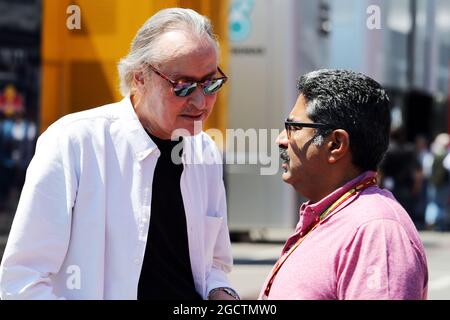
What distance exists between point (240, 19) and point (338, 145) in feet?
34.4

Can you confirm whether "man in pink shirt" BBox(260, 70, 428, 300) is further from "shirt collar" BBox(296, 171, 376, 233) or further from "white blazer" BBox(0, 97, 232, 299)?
"white blazer" BBox(0, 97, 232, 299)

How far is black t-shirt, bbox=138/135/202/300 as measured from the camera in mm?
3100

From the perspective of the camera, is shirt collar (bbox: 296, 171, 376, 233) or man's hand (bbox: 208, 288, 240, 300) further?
man's hand (bbox: 208, 288, 240, 300)

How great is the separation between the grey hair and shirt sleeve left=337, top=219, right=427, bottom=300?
3.27ft

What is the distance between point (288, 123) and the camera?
275cm

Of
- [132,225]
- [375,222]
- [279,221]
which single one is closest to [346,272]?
[375,222]

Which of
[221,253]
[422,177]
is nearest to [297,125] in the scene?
[221,253]

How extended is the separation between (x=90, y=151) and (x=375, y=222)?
0.98 m

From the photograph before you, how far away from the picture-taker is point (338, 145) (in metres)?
2.63

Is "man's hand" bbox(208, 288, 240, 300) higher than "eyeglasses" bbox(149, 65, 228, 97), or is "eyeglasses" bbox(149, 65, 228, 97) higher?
"eyeglasses" bbox(149, 65, 228, 97)
